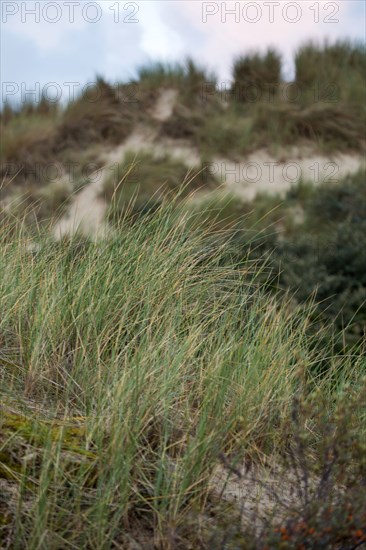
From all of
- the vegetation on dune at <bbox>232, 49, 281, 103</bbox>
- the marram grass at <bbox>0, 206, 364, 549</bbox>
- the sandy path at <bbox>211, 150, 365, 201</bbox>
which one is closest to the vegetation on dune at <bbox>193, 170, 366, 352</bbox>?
the sandy path at <bbox>211, 150, 365, 201</bbox>

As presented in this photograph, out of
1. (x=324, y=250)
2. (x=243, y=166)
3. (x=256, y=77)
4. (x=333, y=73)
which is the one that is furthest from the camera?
(x=333, y=73)

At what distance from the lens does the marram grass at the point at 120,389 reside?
2688mm

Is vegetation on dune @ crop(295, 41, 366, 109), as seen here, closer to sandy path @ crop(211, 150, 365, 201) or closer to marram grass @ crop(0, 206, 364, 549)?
sandy path @ crop(211, 150, 365, 201)

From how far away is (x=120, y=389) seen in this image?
2920mm

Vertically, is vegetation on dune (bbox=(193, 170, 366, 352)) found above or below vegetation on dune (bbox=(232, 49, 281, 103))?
below

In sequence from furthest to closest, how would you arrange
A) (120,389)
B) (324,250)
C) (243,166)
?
(243,166) < (324,250) < (120,389)

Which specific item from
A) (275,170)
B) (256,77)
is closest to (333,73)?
(256,77)

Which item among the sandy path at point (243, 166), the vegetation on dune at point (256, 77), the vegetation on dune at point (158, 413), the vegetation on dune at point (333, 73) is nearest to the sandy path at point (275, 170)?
the sandy path at point (243, 166)

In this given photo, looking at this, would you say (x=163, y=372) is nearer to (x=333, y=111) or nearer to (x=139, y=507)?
(x=139, y=507)

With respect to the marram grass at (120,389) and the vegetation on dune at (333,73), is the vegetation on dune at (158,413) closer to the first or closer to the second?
the marram grass at (120,389)

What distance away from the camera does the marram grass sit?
269 cm

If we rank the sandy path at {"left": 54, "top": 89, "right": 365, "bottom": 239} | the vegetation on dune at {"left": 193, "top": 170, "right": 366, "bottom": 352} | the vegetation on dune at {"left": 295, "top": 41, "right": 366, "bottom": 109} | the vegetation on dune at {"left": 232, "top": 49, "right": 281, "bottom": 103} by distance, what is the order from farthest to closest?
the vegetation on dune at {"left": 232, "top": 49, "right": 281, "bottom": 103} → the vegetation on dune at {"left": 295, "top": 41, "right": 366, "bottom": 109} → the sandy path at {"left": 54, "top": 89, "right": 365, "bottom": 239} → the vegetation on dune at {"left": 193, "top": 170, "right": 366, "bottom": 352}

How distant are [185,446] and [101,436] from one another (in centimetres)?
37

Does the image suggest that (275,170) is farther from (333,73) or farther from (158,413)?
(158,413)
